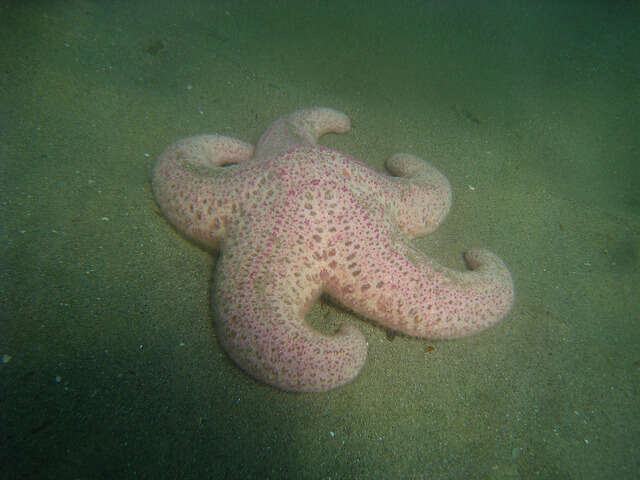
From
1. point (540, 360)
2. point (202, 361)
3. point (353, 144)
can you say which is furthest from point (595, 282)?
point (202, 361)

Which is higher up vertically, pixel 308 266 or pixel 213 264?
pixel 308 266

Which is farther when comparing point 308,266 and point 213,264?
point 213,264

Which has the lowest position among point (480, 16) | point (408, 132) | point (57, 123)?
point (57, 123)

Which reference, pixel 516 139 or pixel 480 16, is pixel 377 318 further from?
pixel 480 16
